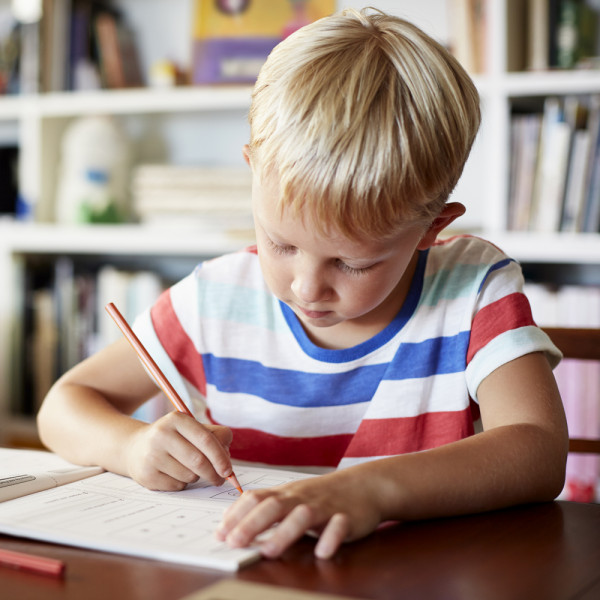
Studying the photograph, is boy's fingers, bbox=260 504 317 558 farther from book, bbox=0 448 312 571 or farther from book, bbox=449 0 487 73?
book, bbox=449 0 487 73

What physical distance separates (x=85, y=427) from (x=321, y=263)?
1.06 feet

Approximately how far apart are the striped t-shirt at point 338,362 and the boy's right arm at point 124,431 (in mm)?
54

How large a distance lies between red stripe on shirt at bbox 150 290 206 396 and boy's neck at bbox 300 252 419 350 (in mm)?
157

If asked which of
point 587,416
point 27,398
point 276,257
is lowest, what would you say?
point 27,398

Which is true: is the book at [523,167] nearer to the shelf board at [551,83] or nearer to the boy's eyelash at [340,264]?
the shelf board at [551,83]

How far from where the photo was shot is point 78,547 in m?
0.55

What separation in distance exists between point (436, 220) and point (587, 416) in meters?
1.03

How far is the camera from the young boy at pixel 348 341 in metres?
0.68

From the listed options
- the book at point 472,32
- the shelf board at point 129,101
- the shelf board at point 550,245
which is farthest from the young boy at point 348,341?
the shelf board at point 129,101

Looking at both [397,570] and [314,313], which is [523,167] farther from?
[397,570]

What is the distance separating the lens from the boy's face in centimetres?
72

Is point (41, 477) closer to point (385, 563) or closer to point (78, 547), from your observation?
point (78, 547)

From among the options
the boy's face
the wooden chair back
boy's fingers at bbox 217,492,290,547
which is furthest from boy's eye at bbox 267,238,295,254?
the wooden chair back

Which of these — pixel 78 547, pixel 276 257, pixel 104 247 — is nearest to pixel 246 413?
pixel 276 257
